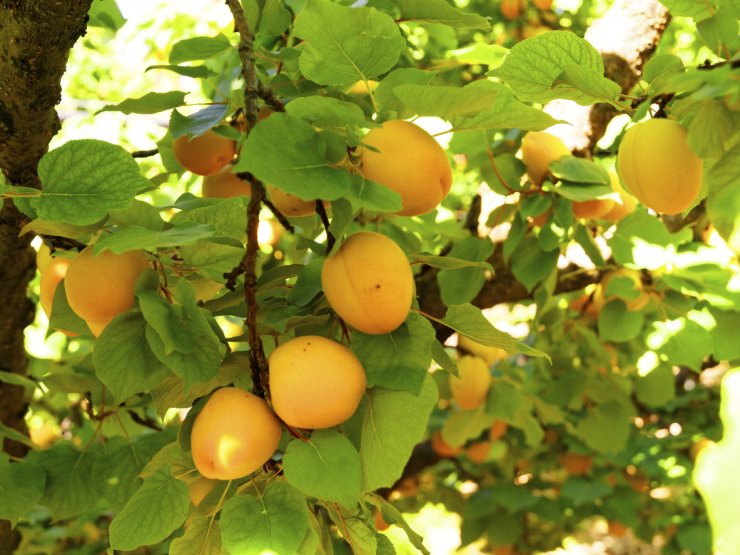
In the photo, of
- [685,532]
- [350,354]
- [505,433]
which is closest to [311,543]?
[350,354]

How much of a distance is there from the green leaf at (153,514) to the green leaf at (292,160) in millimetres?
Answer: 322

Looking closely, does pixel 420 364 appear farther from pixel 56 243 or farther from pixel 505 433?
pixel 505 433

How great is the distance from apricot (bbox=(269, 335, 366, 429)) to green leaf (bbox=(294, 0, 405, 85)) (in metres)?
0.25

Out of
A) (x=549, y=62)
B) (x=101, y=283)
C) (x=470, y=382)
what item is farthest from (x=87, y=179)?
(x=470, y=382)

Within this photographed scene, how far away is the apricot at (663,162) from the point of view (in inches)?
25.2

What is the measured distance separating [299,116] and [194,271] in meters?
0.19

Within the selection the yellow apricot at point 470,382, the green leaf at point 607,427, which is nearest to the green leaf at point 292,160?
the yellow apricot at point 470,382

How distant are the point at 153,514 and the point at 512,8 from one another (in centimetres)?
227

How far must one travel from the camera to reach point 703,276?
121 cm

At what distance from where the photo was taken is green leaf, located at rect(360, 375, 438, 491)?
2.16 feet

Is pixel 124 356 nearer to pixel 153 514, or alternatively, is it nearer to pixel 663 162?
pixel 153 514

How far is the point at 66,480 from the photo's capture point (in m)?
1.05

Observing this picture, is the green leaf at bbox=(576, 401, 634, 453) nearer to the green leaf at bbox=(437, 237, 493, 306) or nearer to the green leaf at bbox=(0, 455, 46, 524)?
the green leaf at bbox=(437, 237, 493, 306)

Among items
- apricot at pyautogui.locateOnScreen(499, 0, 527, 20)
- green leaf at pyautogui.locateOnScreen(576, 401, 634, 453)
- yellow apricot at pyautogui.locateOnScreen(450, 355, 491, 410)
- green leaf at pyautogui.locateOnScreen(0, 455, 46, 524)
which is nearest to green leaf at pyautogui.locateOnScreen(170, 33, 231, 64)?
green leaf at pyautogui.locateOnScreen(0, 455, 46, 524)
